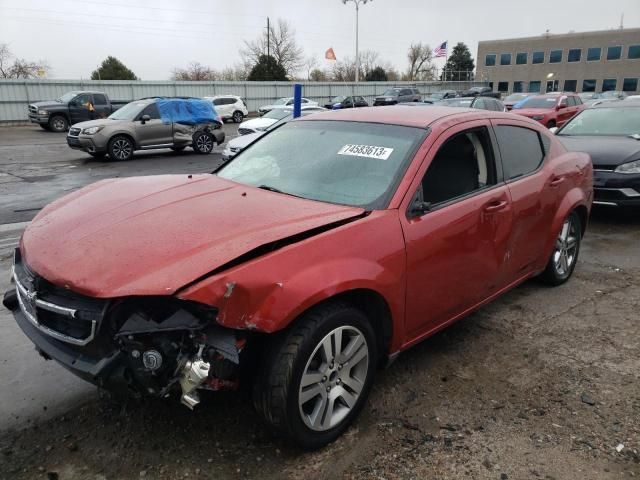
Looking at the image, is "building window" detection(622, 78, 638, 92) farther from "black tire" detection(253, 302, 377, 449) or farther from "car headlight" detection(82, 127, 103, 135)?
"black tire" detection(253, 302, 377, 449)

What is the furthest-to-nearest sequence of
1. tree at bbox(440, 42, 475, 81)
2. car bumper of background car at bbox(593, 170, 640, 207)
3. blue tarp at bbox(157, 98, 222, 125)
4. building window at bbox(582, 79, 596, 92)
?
tree at bbox(440, 42, 475, 81), building window at bbox(582, 79, 596, 92), blue tarp at bbox(157, 98, 222, 125), car bumper of background car at bbox(593, 170, 640, 207)

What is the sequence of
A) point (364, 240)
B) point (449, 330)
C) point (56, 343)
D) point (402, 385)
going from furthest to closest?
point (449, 330), point (402, 385), point (364, 240), point (56, 343)

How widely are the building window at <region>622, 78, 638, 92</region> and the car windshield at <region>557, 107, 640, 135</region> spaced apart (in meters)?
72.3

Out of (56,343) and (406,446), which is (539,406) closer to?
(406,446)

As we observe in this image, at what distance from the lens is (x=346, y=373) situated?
264 cm

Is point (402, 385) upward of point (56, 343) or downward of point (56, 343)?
downward

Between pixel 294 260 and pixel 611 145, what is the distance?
263 inches

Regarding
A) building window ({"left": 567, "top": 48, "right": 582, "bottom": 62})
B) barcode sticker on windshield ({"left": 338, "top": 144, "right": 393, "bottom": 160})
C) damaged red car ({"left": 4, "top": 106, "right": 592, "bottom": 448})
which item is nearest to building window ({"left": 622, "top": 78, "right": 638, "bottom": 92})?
building window ({"left": 567, "top": 48, "right": 582, "bottom": 62})

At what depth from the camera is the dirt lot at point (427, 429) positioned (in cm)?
246

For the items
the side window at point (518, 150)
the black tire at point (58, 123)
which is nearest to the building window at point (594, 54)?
the black tire at point (58, 123)

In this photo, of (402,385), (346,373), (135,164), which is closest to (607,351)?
(402,385)

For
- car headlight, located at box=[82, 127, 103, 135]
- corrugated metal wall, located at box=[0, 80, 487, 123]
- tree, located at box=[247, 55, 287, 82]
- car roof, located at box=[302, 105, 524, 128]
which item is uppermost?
tree, located at box=[247, 55, 287, 82]

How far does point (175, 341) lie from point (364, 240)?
1050mm

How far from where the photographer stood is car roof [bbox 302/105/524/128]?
3398 mm
